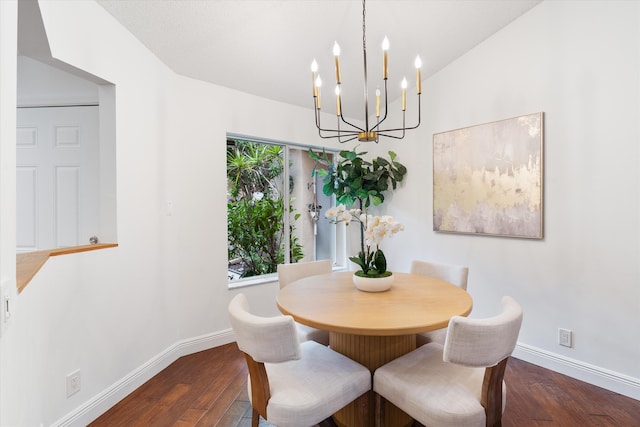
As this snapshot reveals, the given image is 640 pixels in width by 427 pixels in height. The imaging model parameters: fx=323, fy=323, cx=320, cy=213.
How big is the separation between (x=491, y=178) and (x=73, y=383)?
3238 mm

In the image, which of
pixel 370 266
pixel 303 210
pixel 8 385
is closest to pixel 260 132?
pixel 303 210

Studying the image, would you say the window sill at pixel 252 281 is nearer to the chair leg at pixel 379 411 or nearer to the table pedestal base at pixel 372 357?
the table pedestal base at pixel 372 357

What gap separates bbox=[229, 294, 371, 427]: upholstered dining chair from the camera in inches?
47.8

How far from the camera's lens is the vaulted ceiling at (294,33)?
217cm

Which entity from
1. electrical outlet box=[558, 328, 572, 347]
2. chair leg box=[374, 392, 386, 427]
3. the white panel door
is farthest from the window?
electrical outlet box=[558, 328, 572, 347]

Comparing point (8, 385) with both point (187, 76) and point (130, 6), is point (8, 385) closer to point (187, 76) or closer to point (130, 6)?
point (130, 6)

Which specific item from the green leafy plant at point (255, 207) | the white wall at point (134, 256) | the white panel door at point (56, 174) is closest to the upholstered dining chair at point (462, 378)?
the white wall at point (134, 256)

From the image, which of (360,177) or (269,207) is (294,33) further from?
(269,207)

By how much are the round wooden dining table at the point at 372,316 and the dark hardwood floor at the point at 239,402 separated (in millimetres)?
420

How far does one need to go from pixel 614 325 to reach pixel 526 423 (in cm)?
98

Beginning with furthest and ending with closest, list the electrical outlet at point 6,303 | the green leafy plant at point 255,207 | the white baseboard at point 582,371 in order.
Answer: the green leafy plant at point 255,207 < the white baseboard at point 582,371 < the electrical outlet at point 6,303

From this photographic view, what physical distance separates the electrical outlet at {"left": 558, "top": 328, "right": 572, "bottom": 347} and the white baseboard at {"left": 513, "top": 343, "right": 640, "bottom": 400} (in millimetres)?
103

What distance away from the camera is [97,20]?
1911mm

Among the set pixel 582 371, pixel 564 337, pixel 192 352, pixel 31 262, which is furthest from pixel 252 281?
pixel 582 371
